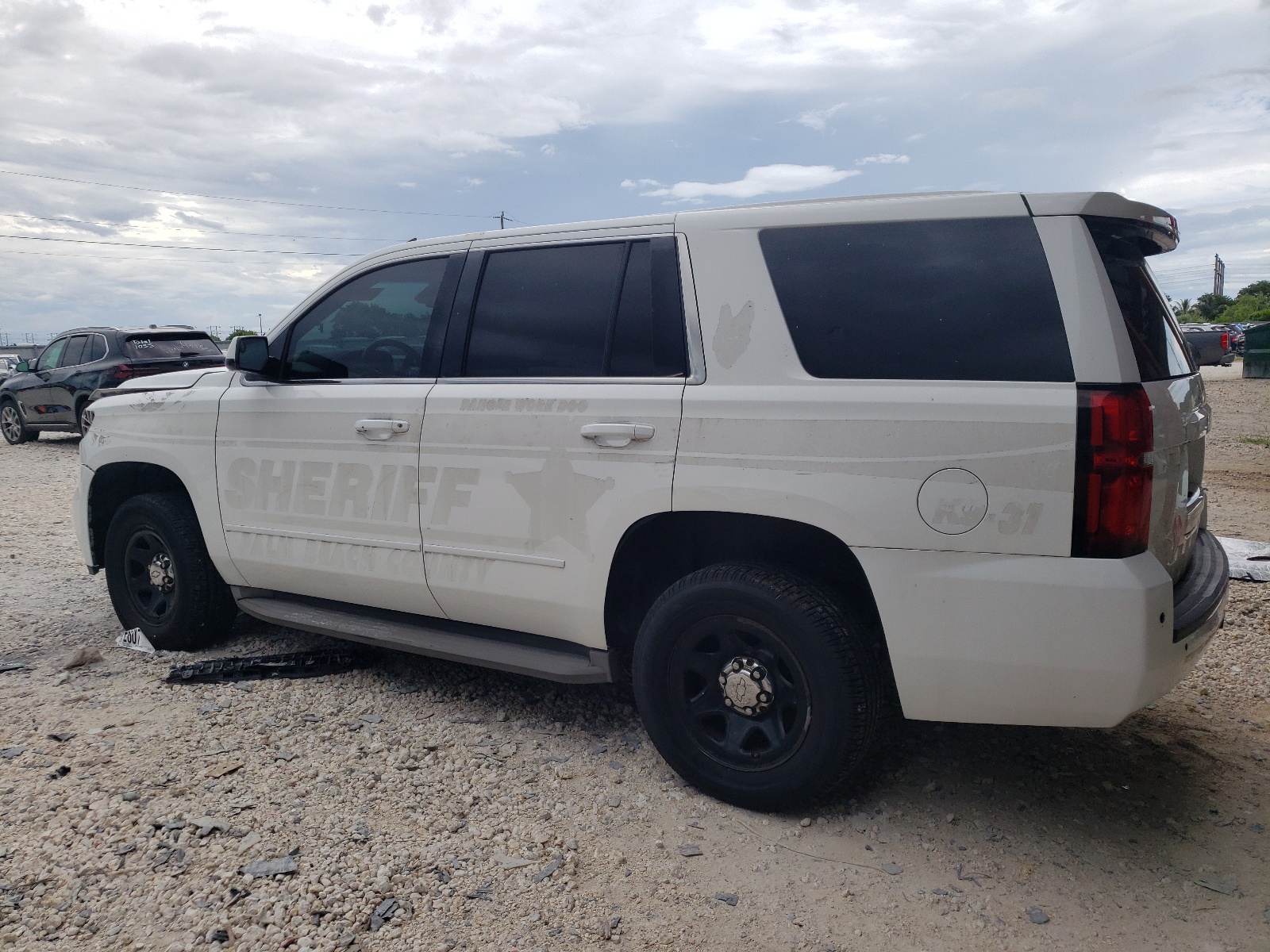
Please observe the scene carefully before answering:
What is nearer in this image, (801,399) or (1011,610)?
(1011,610)

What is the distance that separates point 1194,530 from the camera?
10.3 ft

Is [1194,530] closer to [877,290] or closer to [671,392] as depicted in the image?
A: [877,290]

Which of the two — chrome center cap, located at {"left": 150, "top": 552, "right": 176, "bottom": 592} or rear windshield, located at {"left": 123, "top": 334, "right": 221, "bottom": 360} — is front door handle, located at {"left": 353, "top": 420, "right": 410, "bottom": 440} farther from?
rear windshield, located at {"left": 123, "top": 334, "right": 221, "bottom": 360}

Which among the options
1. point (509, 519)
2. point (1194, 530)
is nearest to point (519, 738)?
point (509, 519)

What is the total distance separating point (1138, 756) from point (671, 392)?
2.18 metres

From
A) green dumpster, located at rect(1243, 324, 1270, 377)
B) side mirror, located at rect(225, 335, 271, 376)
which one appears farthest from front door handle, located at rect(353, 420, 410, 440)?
green dumpster, located at rect(1243, 324, 1270, 377)

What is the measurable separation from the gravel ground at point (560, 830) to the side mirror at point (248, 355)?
4.64 ft

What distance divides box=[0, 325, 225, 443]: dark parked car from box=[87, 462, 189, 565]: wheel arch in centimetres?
939

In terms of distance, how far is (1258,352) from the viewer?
78.7 feet

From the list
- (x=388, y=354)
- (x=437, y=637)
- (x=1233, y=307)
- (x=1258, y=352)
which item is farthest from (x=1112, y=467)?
(x=1233, y=307)

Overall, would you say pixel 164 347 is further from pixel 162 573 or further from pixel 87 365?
pixel 162 573

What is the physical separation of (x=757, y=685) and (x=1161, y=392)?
1450 mm

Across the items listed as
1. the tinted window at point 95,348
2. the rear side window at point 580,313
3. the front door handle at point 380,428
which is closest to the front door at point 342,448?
the front door handle at point 380,428

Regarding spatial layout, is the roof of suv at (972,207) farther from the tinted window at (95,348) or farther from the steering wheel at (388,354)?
the tinted window at (95,348)
